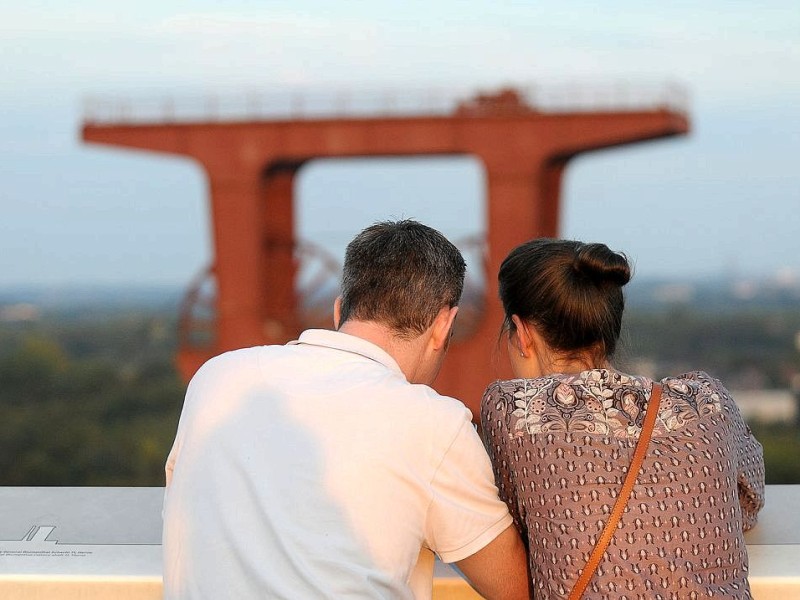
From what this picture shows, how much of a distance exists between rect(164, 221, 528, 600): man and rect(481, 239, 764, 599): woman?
0.08 metres

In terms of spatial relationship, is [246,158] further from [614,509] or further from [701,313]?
[701,313]

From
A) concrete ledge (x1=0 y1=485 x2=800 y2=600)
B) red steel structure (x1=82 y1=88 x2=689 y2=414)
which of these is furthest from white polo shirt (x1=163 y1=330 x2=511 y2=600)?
red steel structure (x1=82 y1=88 x2=689 y2=414)

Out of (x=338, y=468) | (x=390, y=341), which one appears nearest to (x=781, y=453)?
(x=390, y=341)

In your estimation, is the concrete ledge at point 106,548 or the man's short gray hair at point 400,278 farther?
the concrete ledge at point 106,548

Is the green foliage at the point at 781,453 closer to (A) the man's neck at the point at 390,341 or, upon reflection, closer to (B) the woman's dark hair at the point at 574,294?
(B) the woman's dark hair at the point at 574,294

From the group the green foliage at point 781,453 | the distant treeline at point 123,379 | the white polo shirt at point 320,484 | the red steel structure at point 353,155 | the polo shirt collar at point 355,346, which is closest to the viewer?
the white polo shirt at point 320,484

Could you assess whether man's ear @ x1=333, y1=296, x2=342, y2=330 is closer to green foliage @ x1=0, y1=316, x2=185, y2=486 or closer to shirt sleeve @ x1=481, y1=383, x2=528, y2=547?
shirt sleeve @ x1=481, y1=383, x2=528, y2=547

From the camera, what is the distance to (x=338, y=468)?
126 cm

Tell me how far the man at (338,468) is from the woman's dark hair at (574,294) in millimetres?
200

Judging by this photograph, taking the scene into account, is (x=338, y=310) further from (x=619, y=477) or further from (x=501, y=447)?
(x=619, y=477)

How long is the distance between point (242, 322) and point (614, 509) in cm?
926

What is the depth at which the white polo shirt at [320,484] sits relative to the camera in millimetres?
1254

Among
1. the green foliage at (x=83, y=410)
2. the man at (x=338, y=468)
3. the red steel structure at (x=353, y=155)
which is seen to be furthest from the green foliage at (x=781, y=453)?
the man at (x=338, y=468)

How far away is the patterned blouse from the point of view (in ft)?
4.39
